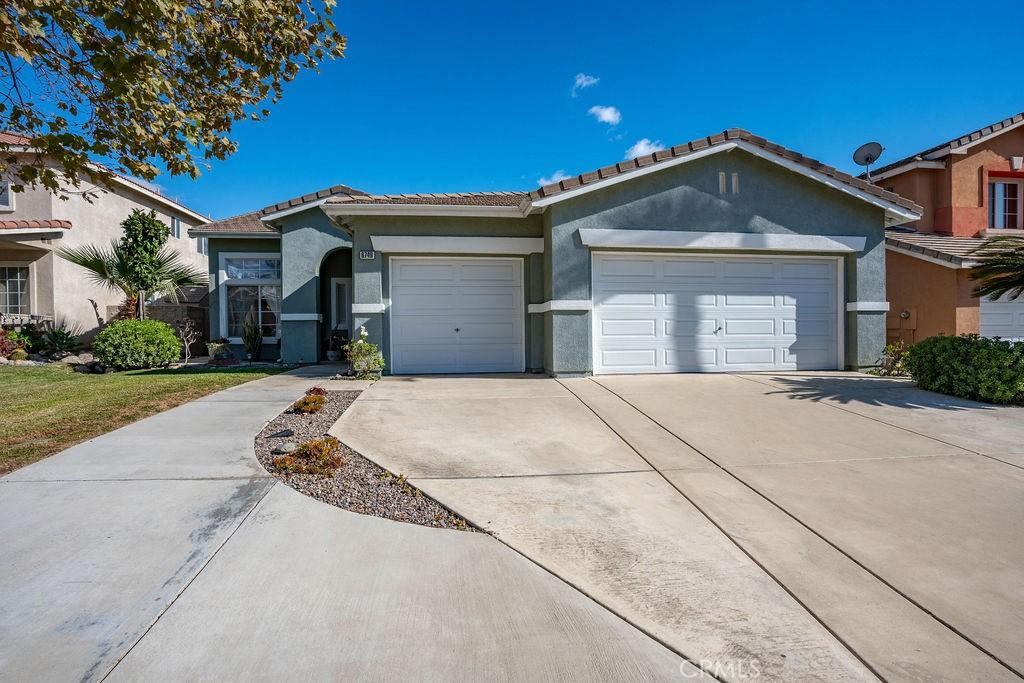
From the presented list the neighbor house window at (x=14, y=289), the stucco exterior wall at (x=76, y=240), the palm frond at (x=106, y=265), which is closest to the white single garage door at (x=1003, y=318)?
the palm frond at (x=106, y=265)

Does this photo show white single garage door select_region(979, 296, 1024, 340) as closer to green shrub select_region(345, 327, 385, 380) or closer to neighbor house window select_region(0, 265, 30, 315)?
green shrub select_region(345, 327, 385, 380)

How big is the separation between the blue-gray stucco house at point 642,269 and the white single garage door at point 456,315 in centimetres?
2

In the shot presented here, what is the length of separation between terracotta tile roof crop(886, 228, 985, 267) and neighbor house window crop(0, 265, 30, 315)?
2287cm

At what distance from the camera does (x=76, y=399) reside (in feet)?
26.1

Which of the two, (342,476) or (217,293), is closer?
(342,476)

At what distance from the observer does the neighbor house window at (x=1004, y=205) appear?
1493 cm

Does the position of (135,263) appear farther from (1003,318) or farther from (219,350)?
(1003,318)

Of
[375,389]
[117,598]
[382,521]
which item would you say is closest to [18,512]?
[117,598]

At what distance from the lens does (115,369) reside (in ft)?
41.1

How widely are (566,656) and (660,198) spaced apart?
8870 millimetres

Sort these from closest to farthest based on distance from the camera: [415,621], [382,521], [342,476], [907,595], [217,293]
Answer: [415,621]
[907,595]
[382,521]
[342,476]
[217,293]

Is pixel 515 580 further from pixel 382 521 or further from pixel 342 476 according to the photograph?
pixel 342 476

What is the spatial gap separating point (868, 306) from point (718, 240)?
334 centimetres

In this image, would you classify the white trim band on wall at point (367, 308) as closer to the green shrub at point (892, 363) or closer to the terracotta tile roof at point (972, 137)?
the green shrub at point (892, 363)
